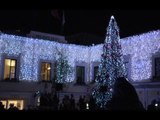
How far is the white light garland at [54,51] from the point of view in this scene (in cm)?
1838

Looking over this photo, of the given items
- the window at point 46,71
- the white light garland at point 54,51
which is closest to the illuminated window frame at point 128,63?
the white light garland at point 54,51

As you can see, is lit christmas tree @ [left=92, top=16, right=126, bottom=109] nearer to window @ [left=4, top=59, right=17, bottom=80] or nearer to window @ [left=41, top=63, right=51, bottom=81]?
window @ [left=41, top=63, right=51, bottom=81]

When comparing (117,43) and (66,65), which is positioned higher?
(117,43)

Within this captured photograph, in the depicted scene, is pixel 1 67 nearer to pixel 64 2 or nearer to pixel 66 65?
pixel 66 65

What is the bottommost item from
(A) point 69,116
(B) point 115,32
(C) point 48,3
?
(A) point 69,116

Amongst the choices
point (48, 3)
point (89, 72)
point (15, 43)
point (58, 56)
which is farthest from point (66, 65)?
point (48, 3)

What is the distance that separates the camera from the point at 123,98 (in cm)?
293

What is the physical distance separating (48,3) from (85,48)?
22129mm

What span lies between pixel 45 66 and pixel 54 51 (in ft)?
4.72

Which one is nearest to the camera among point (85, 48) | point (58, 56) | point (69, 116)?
point (69, 116)

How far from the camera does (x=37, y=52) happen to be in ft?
67.5

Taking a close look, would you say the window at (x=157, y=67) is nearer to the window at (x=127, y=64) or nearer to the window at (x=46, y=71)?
the window at (x=127, y=64)

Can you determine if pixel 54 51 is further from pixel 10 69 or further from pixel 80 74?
pixel 10 69

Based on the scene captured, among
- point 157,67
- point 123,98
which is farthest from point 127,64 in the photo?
point 123,98
